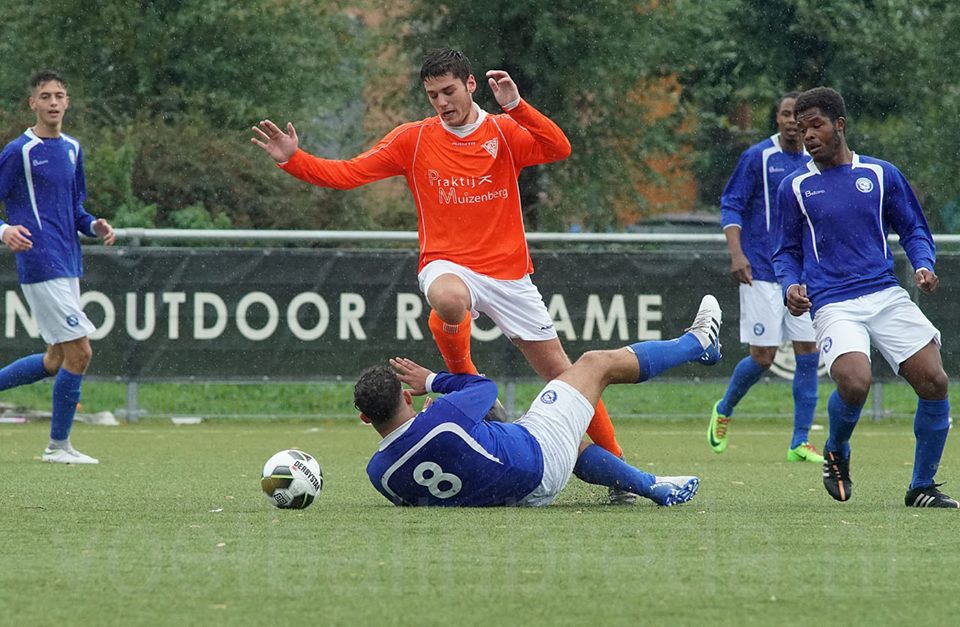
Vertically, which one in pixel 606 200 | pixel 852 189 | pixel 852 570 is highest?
pixel 852 189

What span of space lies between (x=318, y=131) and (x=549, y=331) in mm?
18175

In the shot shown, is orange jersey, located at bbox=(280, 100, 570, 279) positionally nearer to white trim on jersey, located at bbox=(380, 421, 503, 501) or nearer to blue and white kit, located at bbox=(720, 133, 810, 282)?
white trim on jersey, located at bbox=(380, 421, 503, 501)

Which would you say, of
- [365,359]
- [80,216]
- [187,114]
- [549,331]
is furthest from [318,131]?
[549,331]

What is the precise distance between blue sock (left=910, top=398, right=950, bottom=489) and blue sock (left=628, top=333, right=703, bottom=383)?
1.10 metres

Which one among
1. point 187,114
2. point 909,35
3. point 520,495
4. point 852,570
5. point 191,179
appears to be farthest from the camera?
point 909,35

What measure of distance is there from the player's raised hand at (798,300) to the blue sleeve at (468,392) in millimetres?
1435

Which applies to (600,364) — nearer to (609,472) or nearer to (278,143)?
(609,472)

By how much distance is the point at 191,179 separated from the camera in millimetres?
21438

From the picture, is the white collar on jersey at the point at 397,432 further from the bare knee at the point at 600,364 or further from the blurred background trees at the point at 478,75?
the blurred background trees at the point at 478,75

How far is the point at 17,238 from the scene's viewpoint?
414 inches

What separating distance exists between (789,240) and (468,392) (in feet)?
6.02

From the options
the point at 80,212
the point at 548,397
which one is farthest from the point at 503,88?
the point at 80,212

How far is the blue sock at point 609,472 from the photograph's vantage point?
771 cm

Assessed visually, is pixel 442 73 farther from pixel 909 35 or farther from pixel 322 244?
pixel 909 35
